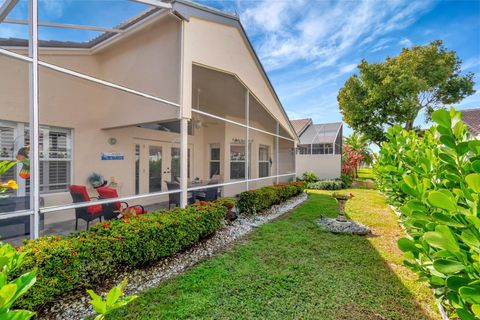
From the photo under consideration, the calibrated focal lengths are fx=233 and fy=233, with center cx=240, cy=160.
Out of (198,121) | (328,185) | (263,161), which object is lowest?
(328,185)

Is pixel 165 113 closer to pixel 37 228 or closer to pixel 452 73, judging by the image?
pixel 37 228

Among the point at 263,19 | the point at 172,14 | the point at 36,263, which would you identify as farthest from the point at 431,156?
the point at 263,19

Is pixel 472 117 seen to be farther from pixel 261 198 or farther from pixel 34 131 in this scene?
pixel 34 131

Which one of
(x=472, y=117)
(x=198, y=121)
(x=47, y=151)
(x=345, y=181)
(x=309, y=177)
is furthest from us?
(x=309, y=177)

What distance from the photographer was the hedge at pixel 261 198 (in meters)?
7.79

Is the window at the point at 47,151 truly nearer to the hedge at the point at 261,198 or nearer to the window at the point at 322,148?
the hedge at the point at 261,198

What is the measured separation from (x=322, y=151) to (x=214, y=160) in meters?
10.8

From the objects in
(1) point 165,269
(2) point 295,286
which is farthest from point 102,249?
(2) point 295,286

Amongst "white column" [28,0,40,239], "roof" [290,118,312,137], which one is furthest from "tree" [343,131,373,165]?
"white column" [28,0,40,239]

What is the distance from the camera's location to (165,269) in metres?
4.14

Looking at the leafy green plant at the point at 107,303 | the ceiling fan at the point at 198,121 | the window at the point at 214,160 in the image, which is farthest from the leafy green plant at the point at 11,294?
the window at the point at 214,160

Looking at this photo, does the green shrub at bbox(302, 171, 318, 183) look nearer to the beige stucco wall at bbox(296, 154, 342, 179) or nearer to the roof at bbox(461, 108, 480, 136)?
the beige stucco wall at bbox(296, 154, 342, 179)

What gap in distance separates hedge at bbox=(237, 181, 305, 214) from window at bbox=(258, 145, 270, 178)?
2915 mm

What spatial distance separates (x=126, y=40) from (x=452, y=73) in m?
20.0
